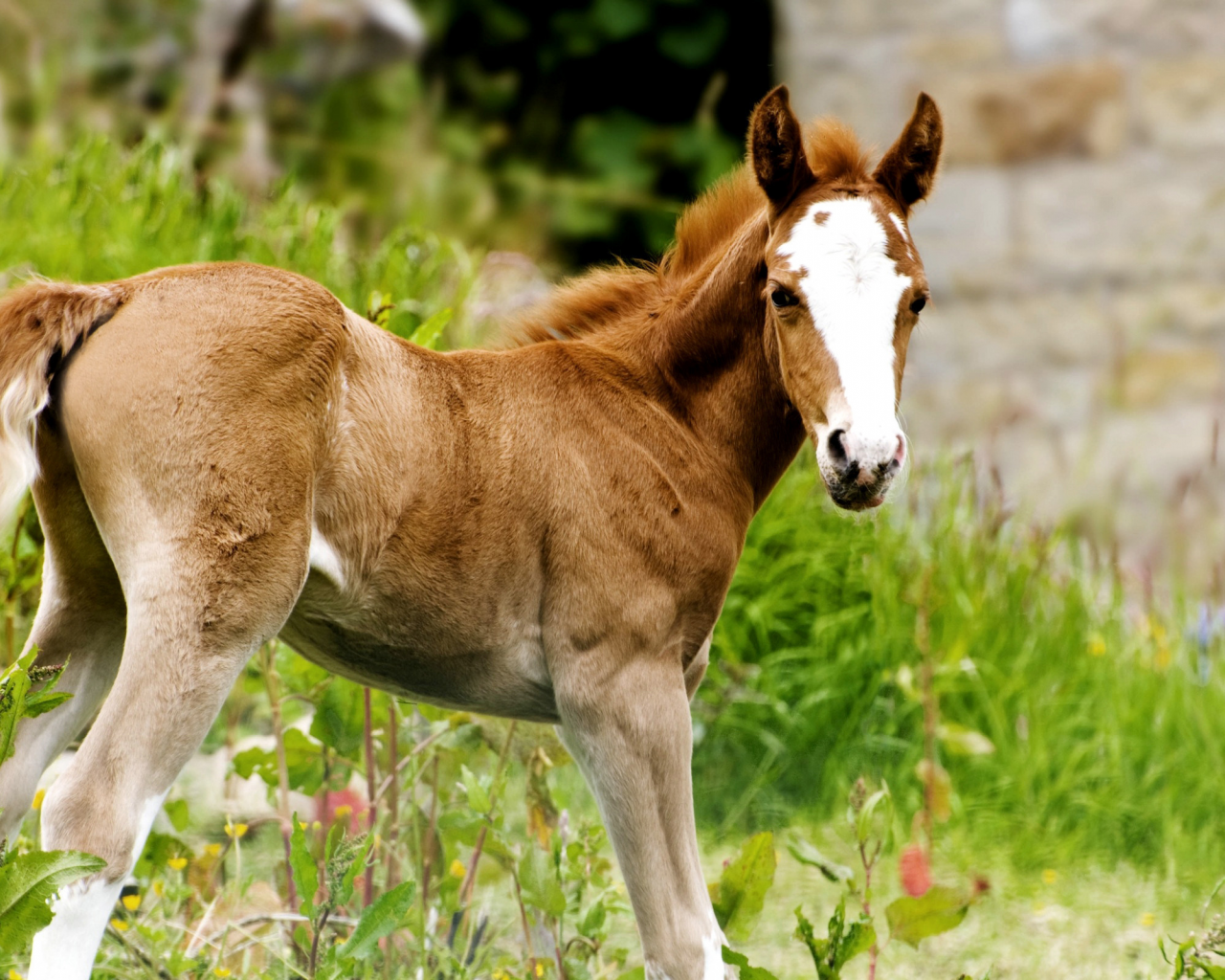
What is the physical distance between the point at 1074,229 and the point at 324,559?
4290 mm

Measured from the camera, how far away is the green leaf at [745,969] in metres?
2.23

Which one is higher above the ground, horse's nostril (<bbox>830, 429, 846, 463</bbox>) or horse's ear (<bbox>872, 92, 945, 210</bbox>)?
horse's ear (<bbox>872, 92, 945, 210</bbox>)

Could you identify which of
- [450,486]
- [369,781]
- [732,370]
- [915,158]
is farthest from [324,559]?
[915,158]

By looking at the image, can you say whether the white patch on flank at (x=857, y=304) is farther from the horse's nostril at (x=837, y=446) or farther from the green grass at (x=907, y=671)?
the green grass at (x=907, y=671)

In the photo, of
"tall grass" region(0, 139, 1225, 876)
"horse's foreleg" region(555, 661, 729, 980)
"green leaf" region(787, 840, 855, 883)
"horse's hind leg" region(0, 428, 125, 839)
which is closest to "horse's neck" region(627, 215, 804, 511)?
"horse's foreleg" region(555, 661, 729, 980)

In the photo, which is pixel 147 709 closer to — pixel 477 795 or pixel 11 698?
pixel 11 698

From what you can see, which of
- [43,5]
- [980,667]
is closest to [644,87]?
[43,5]

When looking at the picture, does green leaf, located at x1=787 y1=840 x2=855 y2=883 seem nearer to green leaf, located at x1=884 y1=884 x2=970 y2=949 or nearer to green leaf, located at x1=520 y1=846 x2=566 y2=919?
green leaf, located at x1=884 y1=884 x2=970 y2=949

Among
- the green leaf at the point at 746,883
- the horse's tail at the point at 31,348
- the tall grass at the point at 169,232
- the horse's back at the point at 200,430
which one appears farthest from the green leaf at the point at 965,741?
the horse's tail at the point at 31,348

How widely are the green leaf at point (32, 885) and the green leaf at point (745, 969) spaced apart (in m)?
1.00

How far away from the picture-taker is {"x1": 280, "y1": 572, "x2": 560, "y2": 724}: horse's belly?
2.00 m

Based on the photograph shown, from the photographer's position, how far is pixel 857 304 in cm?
196

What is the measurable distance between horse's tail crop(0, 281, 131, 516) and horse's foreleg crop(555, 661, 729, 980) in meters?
0.80

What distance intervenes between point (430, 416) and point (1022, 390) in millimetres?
3909
